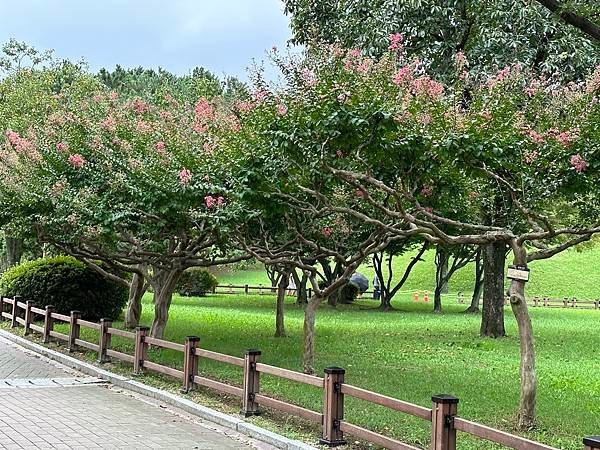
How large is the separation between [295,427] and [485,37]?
10002 mm

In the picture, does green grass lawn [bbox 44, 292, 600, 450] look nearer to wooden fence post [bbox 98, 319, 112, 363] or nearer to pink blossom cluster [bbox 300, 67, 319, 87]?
wooden fence post [bbox 98, 319, 112, 363]

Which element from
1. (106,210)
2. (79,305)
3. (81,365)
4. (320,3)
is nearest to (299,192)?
(106,210)

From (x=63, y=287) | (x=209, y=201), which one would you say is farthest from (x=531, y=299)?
(x=209, y=201)

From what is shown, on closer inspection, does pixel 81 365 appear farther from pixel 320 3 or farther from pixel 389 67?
pixel 320 3

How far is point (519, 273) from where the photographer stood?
8359mm

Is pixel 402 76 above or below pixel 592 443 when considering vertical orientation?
above

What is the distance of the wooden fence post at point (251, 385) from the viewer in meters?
9.01

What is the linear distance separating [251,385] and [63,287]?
13.1m

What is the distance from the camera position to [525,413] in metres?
8.52

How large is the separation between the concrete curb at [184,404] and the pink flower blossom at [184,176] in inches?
127

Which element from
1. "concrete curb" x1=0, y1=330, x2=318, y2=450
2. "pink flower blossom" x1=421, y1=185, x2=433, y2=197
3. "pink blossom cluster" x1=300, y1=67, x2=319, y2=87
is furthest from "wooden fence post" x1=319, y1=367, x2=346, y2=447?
"pink flower blossom" x1=421, y1=185, x2=433, y2=197

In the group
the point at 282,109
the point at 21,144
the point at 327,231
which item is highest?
the point at 21,144

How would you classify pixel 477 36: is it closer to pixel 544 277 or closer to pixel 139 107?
pixel 139 107

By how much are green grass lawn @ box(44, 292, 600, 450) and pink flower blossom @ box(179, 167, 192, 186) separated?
328 cm
